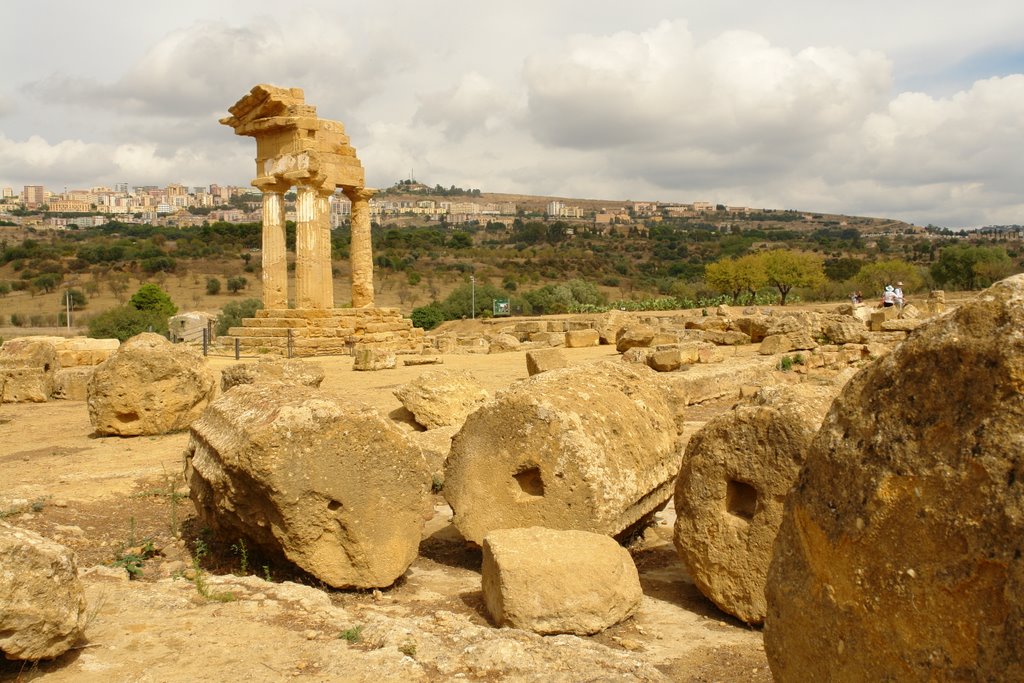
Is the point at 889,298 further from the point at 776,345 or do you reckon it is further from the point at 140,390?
the point at 140,390

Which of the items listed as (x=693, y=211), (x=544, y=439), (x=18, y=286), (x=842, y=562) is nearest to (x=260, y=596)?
(x=544, y=439)

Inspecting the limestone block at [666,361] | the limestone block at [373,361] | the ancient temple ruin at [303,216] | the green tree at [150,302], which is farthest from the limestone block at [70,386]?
the green tree at [150,302]

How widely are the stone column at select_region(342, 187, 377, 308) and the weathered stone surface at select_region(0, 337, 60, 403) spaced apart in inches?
450

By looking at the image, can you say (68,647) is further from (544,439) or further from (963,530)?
(963,530)

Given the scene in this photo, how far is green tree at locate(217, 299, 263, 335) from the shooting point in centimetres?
3194

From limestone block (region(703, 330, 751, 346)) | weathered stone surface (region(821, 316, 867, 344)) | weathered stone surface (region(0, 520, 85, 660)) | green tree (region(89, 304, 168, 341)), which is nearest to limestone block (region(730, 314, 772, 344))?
limestone block (region(703, 330, 751, 346))

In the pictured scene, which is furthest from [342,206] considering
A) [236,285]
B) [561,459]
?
[561,459]

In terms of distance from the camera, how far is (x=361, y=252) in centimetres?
2484

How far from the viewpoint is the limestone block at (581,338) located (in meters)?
20.6

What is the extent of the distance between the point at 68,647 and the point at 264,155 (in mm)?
21033

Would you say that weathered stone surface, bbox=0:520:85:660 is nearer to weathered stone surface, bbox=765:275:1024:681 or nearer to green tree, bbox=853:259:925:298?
weathered stone surface, bbox=765:275:1024:681

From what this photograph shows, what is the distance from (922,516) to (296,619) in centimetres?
301

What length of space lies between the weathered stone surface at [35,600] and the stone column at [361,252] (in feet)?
69.2

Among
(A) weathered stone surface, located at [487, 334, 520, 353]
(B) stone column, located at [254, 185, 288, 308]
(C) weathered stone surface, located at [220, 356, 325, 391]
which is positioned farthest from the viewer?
(B) stone column, located at [254, 185, 288, 308]
